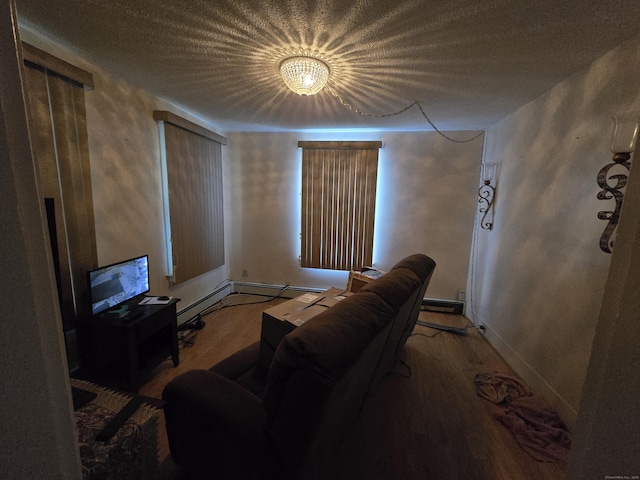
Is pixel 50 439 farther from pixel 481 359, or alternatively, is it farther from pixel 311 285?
pixel 311 285

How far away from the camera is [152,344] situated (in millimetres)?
2055

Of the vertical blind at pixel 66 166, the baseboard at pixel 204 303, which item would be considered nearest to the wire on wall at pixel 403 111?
the vertical blind at pixel 66 166

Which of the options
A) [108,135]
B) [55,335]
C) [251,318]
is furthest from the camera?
[251,318]

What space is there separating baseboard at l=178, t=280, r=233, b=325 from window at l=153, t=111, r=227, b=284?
34 cm

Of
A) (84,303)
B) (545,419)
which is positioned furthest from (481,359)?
(84,303)

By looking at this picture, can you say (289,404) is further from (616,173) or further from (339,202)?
(339,202)

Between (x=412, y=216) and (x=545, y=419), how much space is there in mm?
2229

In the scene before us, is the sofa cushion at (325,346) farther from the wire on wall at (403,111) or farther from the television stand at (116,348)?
the wire on wall at (403,111)

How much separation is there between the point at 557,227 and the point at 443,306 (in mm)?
1814

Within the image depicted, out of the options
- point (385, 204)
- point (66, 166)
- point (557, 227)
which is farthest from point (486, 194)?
point (66, 166)

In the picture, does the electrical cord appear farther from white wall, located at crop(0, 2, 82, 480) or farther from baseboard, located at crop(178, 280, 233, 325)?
white wall, located at crop(0, 2, 82, 480)

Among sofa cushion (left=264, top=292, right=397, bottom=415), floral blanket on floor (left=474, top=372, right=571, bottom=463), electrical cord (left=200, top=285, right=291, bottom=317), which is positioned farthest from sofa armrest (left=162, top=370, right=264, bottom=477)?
electrical cord (left=200, top=285, right=291, bottom=317)

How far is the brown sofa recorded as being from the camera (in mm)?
785

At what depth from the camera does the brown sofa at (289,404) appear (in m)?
0.79
